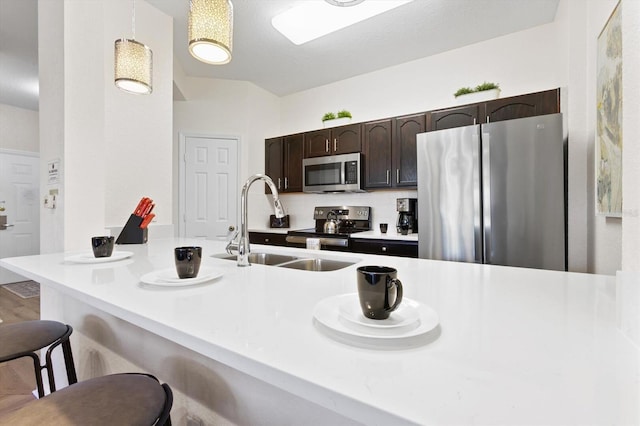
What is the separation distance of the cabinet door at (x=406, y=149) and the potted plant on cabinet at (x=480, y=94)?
37cm

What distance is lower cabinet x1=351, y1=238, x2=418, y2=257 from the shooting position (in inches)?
111

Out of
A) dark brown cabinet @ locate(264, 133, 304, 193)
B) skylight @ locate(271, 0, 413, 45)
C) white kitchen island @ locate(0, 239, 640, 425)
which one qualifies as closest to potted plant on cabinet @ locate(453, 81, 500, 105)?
skylight @ locate(271, 0, 413, 45)

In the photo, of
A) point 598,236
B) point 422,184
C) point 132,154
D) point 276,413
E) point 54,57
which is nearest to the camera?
point 276,413

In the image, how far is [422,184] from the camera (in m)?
2.61

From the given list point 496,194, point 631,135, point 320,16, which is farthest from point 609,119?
point 320,16

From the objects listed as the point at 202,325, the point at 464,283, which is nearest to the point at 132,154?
the point at 202,325

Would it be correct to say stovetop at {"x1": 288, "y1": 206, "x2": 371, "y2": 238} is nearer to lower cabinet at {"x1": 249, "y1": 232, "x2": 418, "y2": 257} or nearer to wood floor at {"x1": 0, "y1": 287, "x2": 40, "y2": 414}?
lower cabinet at {"x1": 249, "y1": 232, "x2": 418, "y2": 257}

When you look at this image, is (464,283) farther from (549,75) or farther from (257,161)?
(257,161)

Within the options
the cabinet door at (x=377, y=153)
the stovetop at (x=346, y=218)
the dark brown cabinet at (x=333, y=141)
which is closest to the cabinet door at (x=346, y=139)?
the dark brown cabinet at (x=333, y=141)

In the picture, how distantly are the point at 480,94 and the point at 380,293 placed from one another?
9.10 ft

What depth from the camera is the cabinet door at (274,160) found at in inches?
158

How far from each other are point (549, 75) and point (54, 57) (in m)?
3.77

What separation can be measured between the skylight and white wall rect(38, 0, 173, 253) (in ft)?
3.66

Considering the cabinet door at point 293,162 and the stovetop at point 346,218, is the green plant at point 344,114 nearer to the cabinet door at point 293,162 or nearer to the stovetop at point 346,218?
the cabinet door at point 293,162
